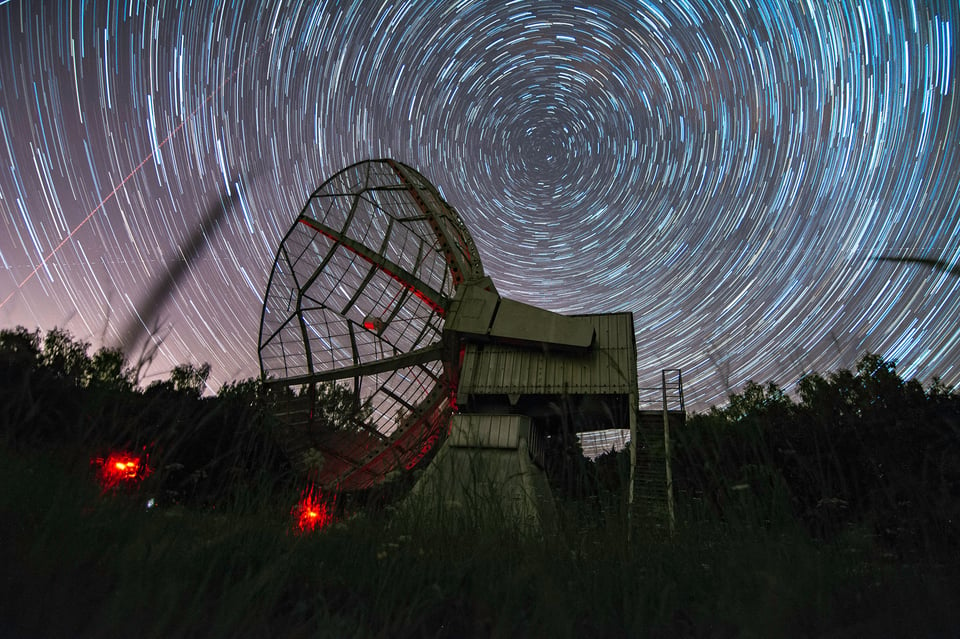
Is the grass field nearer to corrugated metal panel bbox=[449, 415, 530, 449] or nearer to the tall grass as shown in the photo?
the tall grass

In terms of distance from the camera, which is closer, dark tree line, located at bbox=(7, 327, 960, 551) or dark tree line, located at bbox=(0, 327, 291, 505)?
dark tree line, located at bbox=(7, 327, 960, 551)

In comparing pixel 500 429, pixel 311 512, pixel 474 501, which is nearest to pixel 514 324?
pixel 500 429

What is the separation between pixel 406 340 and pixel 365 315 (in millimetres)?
1365

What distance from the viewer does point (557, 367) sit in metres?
12.1

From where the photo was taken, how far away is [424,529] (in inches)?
118

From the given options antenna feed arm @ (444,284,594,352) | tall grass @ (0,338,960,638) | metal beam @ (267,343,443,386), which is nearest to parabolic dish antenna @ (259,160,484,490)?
metal beam @ (267,343,443,386)

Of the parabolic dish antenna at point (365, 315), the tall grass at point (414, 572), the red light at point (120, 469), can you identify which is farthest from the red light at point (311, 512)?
the parabolic dish antenna at point (365, 315)

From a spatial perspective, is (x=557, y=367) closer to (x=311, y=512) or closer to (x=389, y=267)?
(x=389, y=267)

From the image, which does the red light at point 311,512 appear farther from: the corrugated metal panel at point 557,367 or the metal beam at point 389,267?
the metal beam at point 389,267

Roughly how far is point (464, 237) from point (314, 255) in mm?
4766

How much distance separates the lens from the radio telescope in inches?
467

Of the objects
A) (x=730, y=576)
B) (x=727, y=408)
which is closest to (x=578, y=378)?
(x=727, y=408)

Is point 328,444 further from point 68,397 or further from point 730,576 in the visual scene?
point 730,576

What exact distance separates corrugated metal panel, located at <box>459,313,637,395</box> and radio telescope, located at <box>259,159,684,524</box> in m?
0.03
